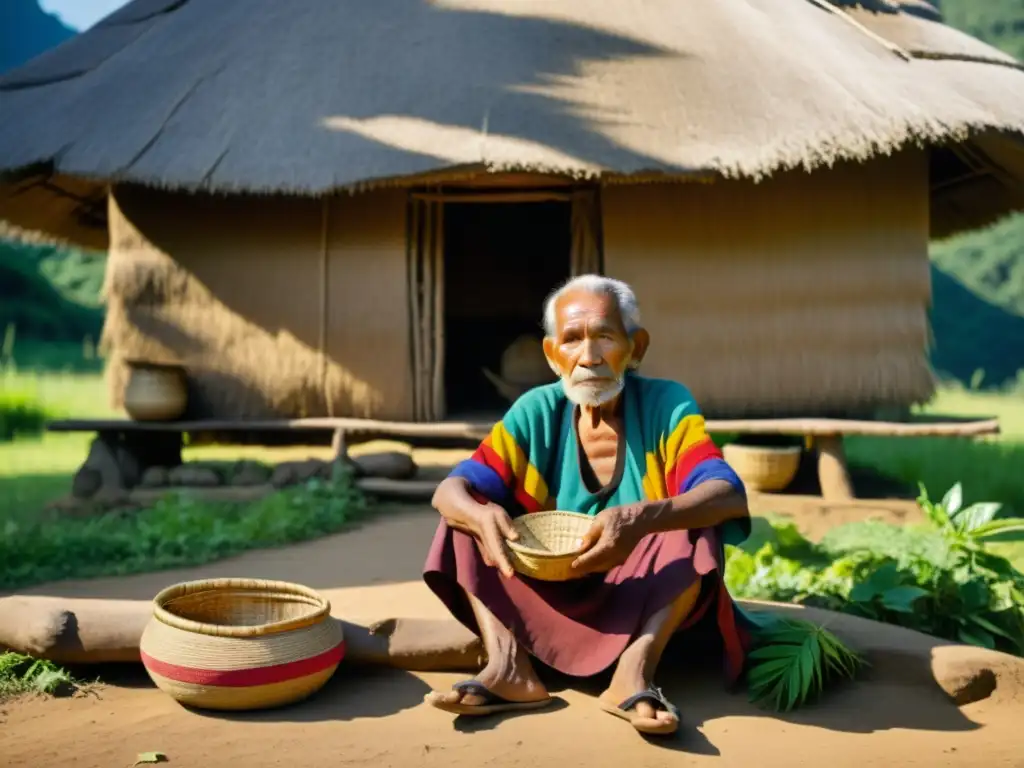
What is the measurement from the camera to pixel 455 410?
30.0 ft

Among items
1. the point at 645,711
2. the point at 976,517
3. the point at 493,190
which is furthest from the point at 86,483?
the point at 976,517

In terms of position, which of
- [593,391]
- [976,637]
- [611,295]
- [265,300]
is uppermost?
[265,300]

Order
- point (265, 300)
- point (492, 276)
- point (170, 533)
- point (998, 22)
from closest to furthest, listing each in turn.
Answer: point (170, 533) < point (265, 300) < point (492, 276) < point (998, 22)

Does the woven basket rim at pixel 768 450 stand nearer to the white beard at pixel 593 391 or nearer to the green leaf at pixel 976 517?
the green leaf at pixel 976 517

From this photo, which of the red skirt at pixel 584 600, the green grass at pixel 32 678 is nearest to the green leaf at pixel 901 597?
the red skirt at pixel 584 600

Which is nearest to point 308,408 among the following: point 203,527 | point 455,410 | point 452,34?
point 203,527

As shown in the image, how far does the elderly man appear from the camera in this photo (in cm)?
269

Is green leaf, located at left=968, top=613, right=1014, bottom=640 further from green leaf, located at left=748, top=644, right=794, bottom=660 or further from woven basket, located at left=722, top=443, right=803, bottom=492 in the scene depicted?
woven basket, located at left=722, top=443, right=803, bottom=492

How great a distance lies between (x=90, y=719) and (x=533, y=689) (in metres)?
1.19

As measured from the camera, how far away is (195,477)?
685 centimetres

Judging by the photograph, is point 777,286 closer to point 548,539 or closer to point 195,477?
point 195,477

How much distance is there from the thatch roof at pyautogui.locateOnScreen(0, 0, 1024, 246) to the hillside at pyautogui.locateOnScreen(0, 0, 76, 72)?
24659mm

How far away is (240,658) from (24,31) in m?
32.5

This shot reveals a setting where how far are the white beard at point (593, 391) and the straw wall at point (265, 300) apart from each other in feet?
13.4
